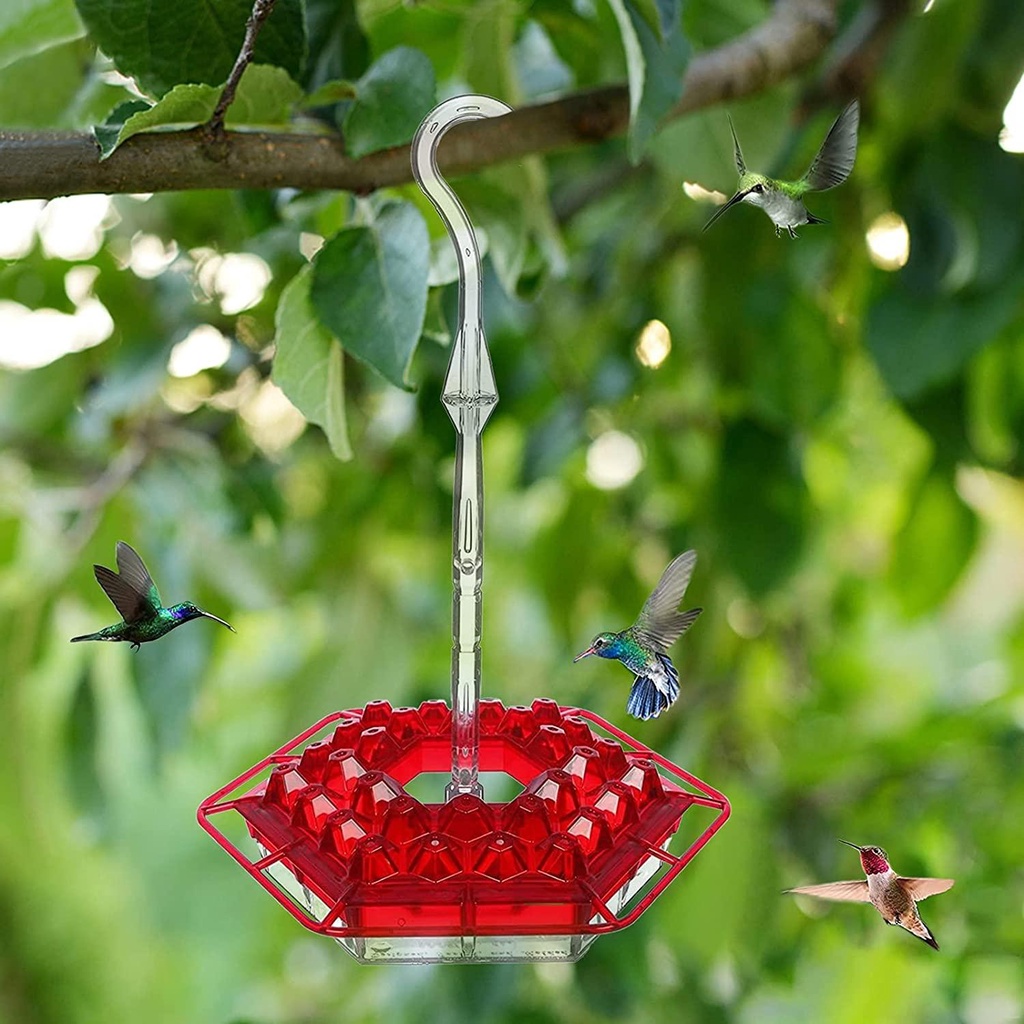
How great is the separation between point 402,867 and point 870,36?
563 mm

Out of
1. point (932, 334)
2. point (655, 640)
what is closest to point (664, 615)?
point (655, 640)

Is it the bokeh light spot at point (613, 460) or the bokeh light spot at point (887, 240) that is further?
the bokeh light spot at point (613, 460)

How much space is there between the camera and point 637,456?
0.97 meters

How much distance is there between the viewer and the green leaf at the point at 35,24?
0.40 m

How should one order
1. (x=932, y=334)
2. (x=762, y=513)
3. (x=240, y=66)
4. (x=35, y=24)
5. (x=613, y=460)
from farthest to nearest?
(x=613, y=460) < (x=762, y=513) < (x=932, y=334) < (x=35, y=24) < (x=240, y=66)

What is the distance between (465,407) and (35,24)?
0.63 ft

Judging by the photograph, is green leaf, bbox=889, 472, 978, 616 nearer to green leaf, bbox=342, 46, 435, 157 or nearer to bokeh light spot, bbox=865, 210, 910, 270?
bokeh light spot, bbox=865, 210, 910, 270

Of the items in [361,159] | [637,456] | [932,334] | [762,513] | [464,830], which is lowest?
[637,456]

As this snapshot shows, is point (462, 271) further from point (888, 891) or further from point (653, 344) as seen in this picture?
point (653, 344)

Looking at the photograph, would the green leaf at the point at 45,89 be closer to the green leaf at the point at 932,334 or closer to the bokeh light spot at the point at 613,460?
the green leaf at the point at 932,334

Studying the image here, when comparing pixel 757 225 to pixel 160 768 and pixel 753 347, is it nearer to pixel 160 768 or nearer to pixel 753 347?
pixel 753 347

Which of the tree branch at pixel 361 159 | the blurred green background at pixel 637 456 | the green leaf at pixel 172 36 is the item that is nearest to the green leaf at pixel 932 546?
the blurred green background at pixel 637 456

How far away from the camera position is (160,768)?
72cm

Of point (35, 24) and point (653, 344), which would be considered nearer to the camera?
point (35, 24)
